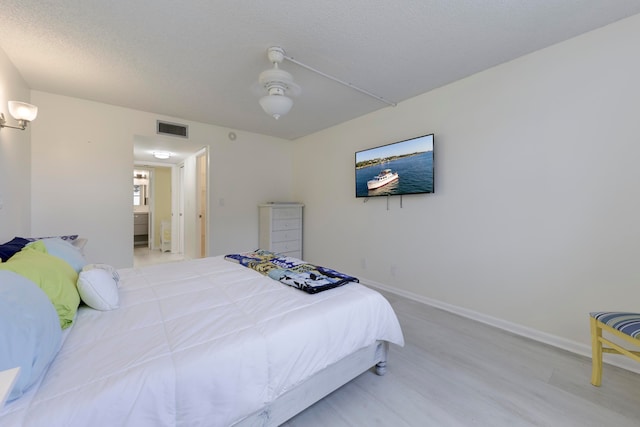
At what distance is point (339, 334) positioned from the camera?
4.81 feet

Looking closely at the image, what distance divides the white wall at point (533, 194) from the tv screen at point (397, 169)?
14 centimetres

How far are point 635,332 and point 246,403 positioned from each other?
2.03 meters

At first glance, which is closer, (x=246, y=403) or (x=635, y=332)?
(x=246, y=403)

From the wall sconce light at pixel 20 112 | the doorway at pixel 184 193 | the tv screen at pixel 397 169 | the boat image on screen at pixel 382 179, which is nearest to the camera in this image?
the wall sconce light at pixel 20 112

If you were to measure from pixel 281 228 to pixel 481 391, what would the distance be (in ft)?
11.2

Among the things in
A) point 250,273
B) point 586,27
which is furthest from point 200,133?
point 586,27

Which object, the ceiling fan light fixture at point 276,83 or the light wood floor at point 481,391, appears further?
the ceiling fan light fixture at point 276,83

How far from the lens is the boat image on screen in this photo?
325 centimetres

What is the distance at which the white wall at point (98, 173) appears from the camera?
10.00 ft

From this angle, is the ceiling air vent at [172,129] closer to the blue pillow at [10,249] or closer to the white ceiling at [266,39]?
the white ceiling at [266,39]

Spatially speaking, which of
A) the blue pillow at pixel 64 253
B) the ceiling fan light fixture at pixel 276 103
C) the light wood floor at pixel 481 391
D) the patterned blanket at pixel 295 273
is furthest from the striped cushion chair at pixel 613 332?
the blue pillow at pixel 64 253

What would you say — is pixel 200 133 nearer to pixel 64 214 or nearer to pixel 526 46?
pixel 64 214

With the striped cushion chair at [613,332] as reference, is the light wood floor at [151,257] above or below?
below

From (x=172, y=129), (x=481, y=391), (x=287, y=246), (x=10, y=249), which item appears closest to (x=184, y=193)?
(x=172, y=129)
